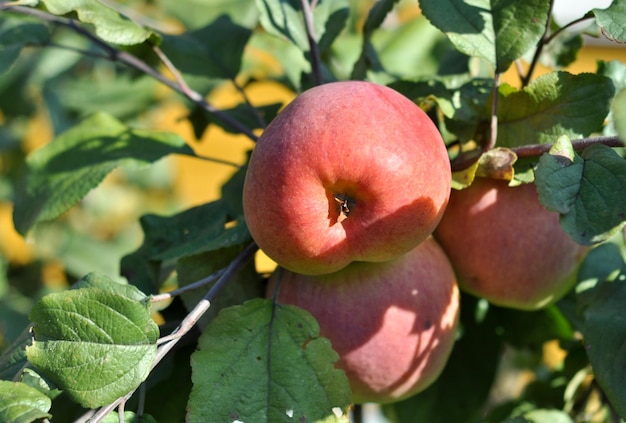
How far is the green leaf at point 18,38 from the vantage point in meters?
1.02

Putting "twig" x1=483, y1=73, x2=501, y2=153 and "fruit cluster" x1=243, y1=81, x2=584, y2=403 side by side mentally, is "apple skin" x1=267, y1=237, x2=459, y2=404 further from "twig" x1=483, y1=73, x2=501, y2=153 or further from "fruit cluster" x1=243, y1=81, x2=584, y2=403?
"twig" x1=483, y1=73, x2=501, y2=153

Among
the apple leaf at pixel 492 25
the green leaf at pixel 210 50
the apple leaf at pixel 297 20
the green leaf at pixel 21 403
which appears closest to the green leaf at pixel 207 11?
the green leaf at pixel 210 50

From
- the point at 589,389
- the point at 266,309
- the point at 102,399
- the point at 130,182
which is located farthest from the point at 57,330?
the point at 130,182

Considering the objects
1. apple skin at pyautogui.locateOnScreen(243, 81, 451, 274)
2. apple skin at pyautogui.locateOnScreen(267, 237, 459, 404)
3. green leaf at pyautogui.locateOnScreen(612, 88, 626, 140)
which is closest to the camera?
green leaf at pyautogui.locateOnScreen(612, 88, 626, 140)

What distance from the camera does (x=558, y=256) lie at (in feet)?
2.89

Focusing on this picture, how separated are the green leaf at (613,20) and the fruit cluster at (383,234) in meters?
0.18

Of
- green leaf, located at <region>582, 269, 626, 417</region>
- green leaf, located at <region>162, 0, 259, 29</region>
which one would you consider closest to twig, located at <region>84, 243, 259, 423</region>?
green leaf, located at <region>582, 269, 626, 417</region>

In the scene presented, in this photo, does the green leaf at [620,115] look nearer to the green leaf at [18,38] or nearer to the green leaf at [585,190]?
the green leaf at [585,190]

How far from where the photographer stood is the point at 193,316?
0.71 m

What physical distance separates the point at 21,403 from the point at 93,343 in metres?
0.08

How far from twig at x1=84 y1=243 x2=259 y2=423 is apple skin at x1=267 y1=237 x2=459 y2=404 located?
0.16ft

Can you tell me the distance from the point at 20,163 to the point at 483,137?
1.40m

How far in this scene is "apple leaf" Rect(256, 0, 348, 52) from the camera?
3.26ft

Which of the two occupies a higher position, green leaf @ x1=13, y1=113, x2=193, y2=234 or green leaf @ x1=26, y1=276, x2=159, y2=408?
green leaf @ x1=26, y1=276, x2=159, y2=408
